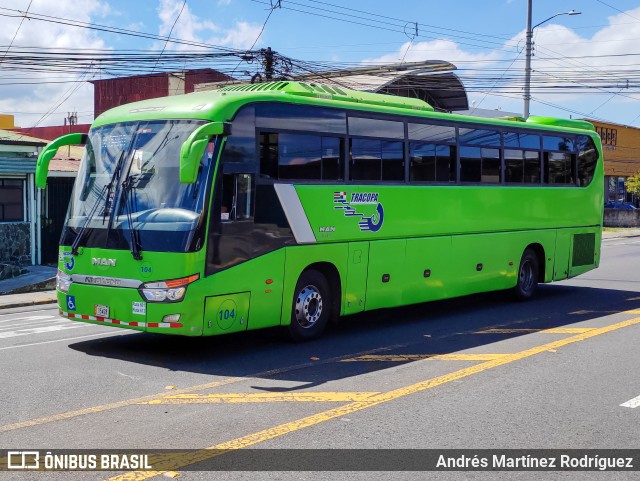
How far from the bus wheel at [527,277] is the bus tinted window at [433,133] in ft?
11.3

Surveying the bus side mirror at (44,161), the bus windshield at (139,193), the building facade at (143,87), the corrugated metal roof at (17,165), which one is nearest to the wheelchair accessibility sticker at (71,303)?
the bus windshield at (139,193)

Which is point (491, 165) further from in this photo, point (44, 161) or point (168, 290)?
point (44, 161)

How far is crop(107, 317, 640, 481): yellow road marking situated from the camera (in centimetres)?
588

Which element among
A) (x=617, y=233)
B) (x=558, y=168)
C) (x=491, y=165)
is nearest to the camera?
(x=491, y=165)

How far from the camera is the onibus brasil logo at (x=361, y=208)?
11.5 m

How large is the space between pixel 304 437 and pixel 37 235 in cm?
1791

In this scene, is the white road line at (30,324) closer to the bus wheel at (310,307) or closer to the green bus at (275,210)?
the green bus at (275,210)

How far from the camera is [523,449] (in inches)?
251

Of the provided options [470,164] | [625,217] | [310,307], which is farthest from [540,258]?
[625,217]

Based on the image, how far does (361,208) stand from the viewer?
11836 millimetres

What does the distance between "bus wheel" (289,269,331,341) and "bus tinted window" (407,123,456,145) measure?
125 inches

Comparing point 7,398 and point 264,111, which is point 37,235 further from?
point 7,398

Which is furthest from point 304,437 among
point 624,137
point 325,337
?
point 624,137

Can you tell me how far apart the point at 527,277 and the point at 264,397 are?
372 inches
